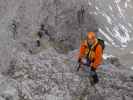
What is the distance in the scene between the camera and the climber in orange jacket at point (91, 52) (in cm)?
1609

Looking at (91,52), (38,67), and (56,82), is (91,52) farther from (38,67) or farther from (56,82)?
(38,67)

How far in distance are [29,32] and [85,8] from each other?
81.4 feet

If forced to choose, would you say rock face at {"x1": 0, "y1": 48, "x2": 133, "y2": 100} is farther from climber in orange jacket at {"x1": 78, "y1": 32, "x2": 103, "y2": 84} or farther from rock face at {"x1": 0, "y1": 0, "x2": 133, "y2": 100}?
climber in orange jacket at {"x1": 78, "y1": 32, "x2": 103, "y2": 84}

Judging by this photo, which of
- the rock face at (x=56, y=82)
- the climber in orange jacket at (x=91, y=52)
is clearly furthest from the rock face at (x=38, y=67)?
the climber in orange jacket at (x=91, y=52)

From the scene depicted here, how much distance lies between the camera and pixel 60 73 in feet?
59.2

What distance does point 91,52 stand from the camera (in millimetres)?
16453

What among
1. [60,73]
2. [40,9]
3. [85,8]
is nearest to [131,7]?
[85,8]

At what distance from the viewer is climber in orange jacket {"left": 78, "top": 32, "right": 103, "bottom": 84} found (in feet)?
52.8

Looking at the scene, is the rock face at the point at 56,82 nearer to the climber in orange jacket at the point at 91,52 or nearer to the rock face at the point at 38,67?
the rock face at the point at 38,67

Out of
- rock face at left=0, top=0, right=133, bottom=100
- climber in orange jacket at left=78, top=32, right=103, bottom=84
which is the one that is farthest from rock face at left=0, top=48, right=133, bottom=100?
climber in orange jacket at left=78, top=32, right=103, bottom=84

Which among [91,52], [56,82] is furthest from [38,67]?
[91,52]

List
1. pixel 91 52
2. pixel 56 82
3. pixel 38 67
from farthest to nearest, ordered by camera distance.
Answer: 1. pixel 38 67
2. pixel 56 82
3. pixel 91 52

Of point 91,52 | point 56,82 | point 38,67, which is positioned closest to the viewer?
point 91,52

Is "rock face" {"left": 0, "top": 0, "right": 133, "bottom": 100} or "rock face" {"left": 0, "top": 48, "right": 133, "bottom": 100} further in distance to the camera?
"rock face" {"left": 0, "top": 0, "right": 133, "bottom": 100}
